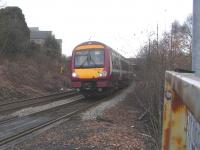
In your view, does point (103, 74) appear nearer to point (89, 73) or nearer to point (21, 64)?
point (89, 73)

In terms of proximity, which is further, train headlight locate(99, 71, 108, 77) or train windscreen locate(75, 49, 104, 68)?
train windscreen locate(75, 49, 104, 68)

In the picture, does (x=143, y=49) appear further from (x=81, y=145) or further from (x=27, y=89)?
(x=81, y=145)

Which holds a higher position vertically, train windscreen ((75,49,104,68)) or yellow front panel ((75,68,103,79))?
train windscreen ((75,49,104,68))

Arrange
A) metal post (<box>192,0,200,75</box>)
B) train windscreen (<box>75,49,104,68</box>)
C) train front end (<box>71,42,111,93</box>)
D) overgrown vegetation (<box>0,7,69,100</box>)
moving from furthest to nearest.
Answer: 1. overgrown vegetation (<box>0,7,69,100</box>)
2. train windscreen (<box>75,49,104,68</box>)
3. train front end (<box>71,42,111,93</box>)
4. metal post (<box>192,0,200,75</box>)

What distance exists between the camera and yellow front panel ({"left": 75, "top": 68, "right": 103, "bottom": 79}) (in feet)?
73.3

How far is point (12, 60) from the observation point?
36.1 metres

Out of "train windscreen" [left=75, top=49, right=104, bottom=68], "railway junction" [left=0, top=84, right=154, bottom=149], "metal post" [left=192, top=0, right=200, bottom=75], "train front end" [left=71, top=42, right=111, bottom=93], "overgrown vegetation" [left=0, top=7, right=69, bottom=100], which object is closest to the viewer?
"metal post" [left=192, top=0, right=200, bottom=75]

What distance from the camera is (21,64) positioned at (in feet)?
118

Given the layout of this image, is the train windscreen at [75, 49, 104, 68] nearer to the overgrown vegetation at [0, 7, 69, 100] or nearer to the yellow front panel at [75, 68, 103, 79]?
the yellow front panel at [75, 68, 103, 79]

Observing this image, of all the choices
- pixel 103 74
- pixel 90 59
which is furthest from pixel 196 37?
pixel 90 59

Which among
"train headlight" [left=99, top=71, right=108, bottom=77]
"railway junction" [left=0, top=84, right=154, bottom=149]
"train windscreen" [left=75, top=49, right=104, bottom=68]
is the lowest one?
Result: "railway junction" [left=0, top=84, right=154, bottom=149]

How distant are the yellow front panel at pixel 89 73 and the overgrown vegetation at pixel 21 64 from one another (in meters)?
4.64

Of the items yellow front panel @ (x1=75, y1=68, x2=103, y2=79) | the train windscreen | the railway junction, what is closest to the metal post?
the railway junction

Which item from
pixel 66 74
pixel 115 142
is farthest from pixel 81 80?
pixel 66 74
